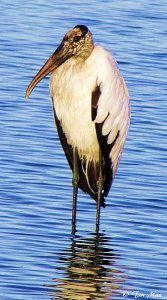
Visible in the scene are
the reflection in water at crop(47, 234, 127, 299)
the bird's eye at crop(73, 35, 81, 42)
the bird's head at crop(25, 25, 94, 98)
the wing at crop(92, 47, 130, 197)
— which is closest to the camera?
the reflection in water at crop(47, 234, 127, 299)

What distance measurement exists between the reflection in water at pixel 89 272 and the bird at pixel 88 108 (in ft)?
1.17

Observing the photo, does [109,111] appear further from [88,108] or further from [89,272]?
[89,272]

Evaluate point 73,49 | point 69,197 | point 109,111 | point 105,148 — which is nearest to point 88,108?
point 109,111

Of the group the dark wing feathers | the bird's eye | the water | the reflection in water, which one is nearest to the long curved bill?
the bird's eye

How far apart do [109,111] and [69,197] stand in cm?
118

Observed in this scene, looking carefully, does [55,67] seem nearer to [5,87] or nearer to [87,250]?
[87,250]

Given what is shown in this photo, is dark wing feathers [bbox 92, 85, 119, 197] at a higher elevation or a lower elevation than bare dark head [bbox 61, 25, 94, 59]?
lower

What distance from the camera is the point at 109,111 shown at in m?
13.3

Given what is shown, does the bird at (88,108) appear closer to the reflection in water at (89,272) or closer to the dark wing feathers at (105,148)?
the dark wing feathers at (105,148)

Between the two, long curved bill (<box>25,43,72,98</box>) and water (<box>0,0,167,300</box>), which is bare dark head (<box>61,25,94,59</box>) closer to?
long curved bill (<box>25,43,72,98</box>)

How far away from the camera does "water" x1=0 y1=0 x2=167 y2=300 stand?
11.5 m

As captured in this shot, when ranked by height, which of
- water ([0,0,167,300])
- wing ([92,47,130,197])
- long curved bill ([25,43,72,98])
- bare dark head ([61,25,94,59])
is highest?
bare dark head ([61,25,94,59])

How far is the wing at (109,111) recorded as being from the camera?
13.0 metres

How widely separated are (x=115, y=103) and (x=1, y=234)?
174 centimetres
